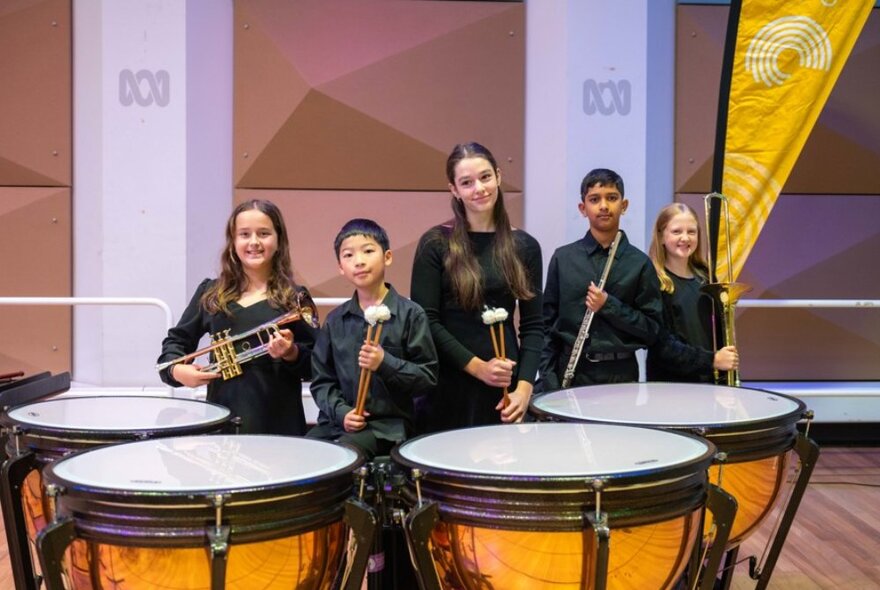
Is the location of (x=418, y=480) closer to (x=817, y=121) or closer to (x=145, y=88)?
(x=145, y=88)

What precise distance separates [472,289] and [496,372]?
0.25m

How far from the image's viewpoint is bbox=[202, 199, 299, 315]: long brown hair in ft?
8.50

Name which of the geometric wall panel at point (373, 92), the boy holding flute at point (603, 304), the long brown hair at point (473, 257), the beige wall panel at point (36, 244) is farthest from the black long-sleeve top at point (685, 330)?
the beige wall panel at point (36, 244)

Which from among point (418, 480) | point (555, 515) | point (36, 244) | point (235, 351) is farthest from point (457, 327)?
→ point (36, 244)

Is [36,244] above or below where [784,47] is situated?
below

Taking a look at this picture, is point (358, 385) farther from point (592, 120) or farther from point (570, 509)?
point (592, 120)

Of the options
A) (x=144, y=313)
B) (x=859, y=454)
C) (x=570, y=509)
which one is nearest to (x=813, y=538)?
(x=859, y=454)

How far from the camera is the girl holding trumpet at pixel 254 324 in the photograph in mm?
2529

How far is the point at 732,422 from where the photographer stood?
1.87 m

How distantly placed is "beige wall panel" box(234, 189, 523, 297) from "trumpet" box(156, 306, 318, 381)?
1.93 m

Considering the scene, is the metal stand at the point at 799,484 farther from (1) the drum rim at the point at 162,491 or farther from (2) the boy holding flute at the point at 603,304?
(1) the drum rim at the point at 162,491

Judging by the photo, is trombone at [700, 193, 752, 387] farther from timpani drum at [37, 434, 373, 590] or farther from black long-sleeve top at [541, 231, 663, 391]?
timpani drum at [37, 434, 373, 590]

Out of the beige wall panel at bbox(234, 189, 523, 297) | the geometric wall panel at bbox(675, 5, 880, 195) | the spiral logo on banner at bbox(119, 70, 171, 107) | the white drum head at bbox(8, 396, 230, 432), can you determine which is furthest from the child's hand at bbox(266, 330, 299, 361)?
the geometric wall panel at bbox(675, 5, 880, 195)

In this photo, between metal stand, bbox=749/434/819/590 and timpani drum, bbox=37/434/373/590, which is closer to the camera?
timpani drum, bbox=37/434/373/590
